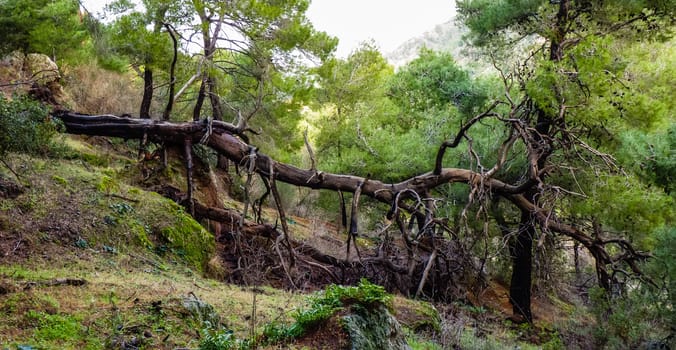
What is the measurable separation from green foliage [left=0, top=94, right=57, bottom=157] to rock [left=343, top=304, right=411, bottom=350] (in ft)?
13.8

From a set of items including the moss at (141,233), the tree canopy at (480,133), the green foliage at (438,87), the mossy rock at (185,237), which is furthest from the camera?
the green foliage at (438,87)

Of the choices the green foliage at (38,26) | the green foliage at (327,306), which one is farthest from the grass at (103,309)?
the green foliage at (38,26)

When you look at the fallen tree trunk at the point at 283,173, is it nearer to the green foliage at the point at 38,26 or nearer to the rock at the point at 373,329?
the rock at the point at 373,329

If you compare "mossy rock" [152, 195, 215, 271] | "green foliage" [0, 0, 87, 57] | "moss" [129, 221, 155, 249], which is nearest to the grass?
"moss" [129, 221, 155, 249]

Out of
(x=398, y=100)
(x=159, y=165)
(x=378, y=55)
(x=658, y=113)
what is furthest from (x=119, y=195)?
(x=378, y=55)

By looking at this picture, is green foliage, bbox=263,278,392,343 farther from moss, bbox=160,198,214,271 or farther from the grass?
moss, bbox=160,198,214,271

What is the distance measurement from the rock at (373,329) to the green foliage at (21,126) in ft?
13.8

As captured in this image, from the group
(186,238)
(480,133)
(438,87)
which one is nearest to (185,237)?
(186,238)

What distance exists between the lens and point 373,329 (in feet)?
13.3

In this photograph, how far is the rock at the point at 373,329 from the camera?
152 inches

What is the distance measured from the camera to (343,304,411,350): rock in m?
3.87

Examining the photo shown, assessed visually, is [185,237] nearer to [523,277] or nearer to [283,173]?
[283,173]

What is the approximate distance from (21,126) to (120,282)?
2.11 meters

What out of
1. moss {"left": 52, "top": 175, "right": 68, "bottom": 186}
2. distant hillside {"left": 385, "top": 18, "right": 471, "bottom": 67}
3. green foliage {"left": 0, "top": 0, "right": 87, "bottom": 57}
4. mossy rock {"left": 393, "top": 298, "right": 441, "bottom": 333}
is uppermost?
distant hillside {"left": 385, "top": 18, "right": 471, "bottom": 67}
